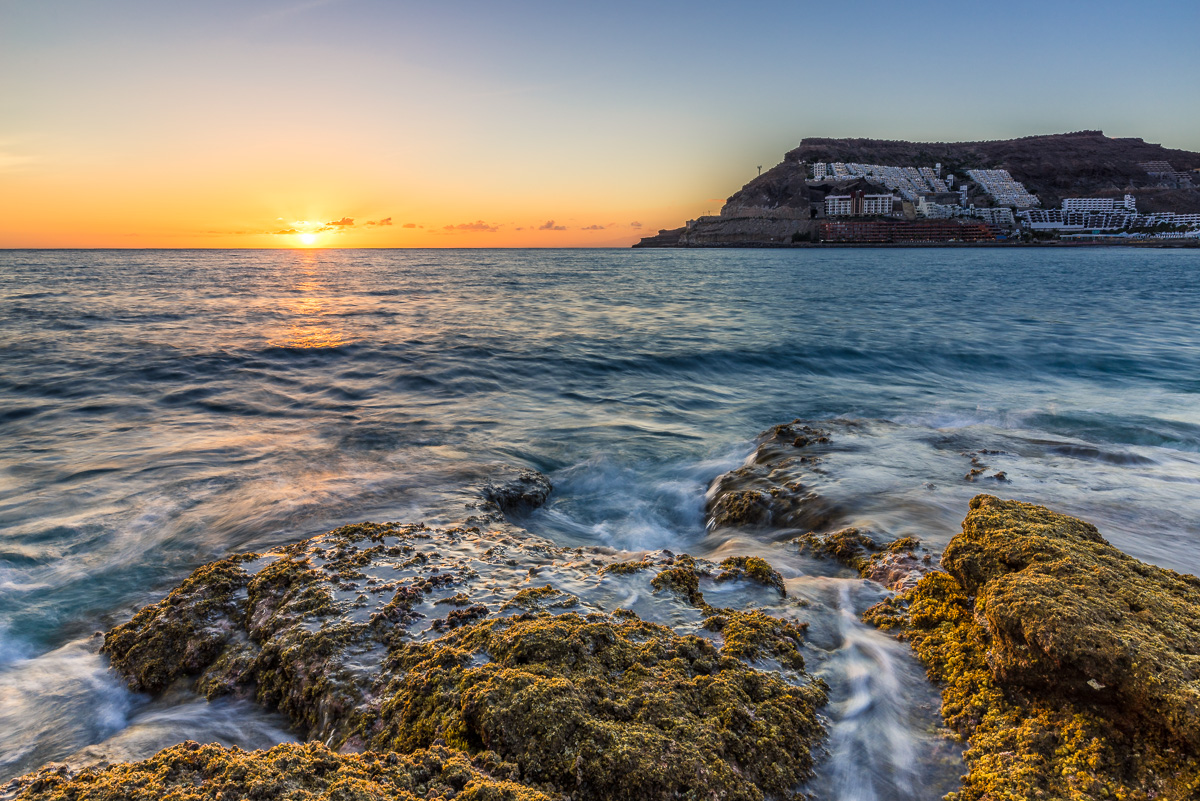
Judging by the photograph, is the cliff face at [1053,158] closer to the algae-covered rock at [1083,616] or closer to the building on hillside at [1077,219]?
the building on hillside at [1077,219]

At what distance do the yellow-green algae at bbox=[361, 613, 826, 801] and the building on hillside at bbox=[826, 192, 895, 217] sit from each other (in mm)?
149185

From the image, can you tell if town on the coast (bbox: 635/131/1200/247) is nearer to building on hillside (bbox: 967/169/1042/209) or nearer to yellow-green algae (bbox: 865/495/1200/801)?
building on hillside (bbox: 967/169/1042/209)

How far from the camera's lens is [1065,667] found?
2.44 meters

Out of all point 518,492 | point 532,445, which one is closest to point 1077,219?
point 532,445

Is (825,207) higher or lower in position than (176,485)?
higher

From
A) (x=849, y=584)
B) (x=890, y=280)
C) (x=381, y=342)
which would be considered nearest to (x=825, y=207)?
(x=890, y=280)

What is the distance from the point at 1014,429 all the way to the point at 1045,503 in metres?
4.11

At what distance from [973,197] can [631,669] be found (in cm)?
17590

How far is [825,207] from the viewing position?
14100cm

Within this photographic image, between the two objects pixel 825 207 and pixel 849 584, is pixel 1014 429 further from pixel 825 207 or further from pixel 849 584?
pixel 825 207

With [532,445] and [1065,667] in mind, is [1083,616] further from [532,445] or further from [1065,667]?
[532,445]

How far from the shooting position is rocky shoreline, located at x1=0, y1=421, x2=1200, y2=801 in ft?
7.02

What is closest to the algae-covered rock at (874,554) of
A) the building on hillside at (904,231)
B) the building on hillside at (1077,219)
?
the building on hillside at (904,231)

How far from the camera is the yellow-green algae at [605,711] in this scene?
86.4 inches
